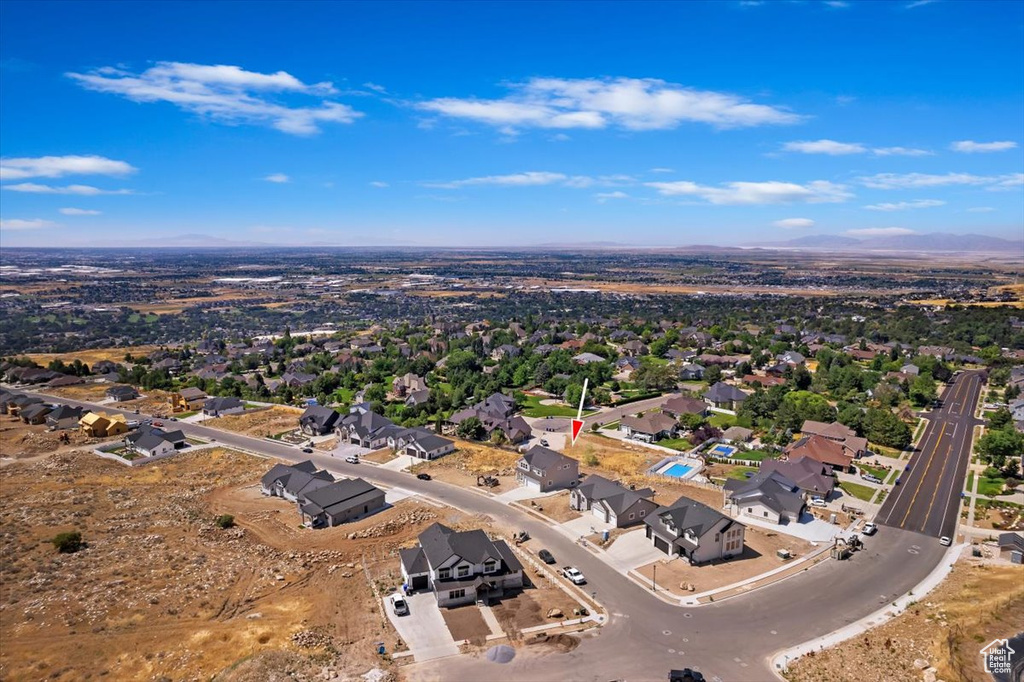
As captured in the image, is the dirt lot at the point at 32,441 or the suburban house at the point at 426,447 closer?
the suburban house at the point at 426,447

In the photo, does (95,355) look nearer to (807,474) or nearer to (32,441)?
(32,441)

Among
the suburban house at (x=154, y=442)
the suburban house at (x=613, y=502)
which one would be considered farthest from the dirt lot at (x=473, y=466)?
the suburban house at (x=154, y=442)

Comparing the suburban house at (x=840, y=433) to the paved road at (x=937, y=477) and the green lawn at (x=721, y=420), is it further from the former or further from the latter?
the green lawn at (x=721, y=420)

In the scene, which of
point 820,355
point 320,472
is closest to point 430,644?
point 320,472

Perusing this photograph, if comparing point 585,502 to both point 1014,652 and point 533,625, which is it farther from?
point 1014,652

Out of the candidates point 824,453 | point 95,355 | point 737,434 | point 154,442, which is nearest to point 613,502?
point 824,453

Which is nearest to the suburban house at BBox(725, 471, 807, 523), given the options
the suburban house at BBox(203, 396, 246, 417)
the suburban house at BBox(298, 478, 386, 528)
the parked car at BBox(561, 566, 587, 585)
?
the parked car at BBox(561, 566, 587, 585)
